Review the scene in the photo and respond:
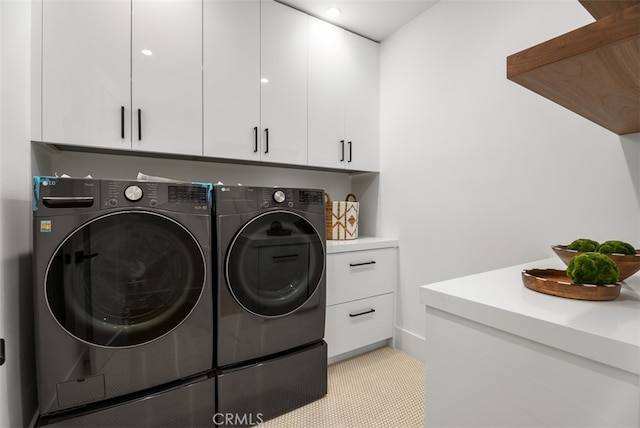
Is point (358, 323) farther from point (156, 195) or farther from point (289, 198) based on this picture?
point (156, 195)

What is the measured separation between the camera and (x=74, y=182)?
1081mm

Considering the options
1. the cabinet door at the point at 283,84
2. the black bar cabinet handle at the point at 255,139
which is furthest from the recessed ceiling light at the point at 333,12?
the black bar cabinet handle at the point at 255,139

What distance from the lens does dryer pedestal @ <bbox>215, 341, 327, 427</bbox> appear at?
1351 mm

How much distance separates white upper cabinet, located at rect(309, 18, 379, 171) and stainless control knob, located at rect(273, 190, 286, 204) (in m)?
0.64

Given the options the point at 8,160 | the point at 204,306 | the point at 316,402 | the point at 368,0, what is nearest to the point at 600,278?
the point at 204,306

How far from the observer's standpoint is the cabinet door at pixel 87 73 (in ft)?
4.39

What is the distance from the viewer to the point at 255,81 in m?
1.83

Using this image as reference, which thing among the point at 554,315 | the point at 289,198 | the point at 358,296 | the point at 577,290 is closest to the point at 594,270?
the point at 577,290

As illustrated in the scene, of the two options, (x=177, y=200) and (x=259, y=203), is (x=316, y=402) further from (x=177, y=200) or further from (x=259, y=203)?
(x=177, y=200)

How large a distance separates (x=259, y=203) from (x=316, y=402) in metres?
1.11

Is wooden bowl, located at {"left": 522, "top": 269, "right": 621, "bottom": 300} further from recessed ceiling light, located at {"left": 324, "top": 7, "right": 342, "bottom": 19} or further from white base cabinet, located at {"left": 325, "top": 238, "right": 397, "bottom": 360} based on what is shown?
recessed ceiling light, located at {"left": 324, "top": 7, "right": 342, "bottom": 19}

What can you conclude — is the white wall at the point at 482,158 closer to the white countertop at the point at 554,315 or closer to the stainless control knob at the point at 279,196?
the white countertop at the point at 554,315

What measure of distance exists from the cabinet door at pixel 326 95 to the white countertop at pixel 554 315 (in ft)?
4.99

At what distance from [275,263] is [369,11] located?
1.80 meters
